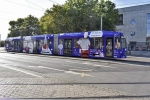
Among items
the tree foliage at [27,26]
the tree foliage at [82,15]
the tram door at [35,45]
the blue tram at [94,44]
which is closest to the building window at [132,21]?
the tree foliage at [82,15]

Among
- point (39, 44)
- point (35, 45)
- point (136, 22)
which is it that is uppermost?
point (136, 22)

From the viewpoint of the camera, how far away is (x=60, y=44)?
3162cm

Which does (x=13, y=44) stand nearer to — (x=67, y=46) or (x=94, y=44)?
(x=67, y=46)

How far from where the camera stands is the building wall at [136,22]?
2462 inches

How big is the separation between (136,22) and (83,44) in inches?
1611

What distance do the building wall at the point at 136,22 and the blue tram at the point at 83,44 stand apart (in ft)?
110

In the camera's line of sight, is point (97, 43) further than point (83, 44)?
No

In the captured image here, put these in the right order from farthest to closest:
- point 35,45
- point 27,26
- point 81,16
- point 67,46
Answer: point 27,26 < point 81,16 < point 35,45 < point 67,46

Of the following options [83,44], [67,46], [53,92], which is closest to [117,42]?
[83,44]

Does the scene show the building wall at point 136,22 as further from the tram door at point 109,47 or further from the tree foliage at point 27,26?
the tram door at point 109,47

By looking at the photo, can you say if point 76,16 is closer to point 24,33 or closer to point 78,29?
point 78,29

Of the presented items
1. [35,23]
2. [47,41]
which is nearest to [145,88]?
[47,41]

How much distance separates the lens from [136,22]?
212ft

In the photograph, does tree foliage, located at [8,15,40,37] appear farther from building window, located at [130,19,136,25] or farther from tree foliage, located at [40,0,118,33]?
tree foliage, located at [40,0,118,33]
